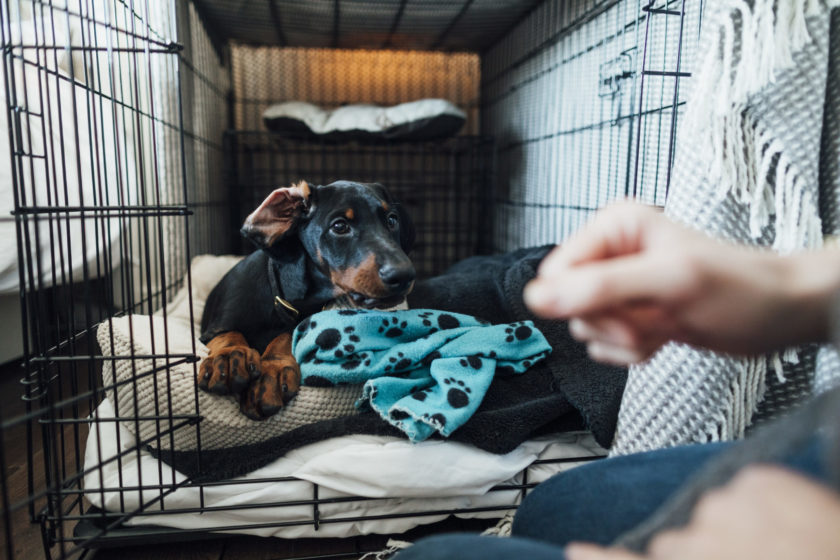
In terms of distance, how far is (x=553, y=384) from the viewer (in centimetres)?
115

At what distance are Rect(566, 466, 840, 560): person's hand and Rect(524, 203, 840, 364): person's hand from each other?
88 millimetres

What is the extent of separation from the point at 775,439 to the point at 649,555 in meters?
0.10

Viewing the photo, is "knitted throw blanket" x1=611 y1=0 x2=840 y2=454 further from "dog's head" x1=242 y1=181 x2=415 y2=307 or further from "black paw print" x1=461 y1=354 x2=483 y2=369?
"dog's head" x1=242 y1=181 x2=415 y2=307

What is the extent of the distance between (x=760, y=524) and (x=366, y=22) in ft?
8.47

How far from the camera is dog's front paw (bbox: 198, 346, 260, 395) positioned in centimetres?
103

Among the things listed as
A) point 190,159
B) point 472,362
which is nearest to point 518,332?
point 472,362

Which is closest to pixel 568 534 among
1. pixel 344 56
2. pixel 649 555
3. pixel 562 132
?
pixel 649 555

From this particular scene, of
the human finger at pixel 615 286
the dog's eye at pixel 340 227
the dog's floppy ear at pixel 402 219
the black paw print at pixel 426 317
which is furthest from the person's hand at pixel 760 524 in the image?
the dog's floppy ear at pixel 402 219

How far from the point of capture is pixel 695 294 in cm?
34

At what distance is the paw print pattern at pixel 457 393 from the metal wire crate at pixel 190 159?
192 millimetres

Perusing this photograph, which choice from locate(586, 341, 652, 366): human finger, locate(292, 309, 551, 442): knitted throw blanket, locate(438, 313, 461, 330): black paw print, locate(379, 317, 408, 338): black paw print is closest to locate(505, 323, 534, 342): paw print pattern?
locate(292, 309, 551, 442): knitted throw blanket

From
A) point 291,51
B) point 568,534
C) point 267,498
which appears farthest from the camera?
point 291,51

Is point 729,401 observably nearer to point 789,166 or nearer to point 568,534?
point 789,166

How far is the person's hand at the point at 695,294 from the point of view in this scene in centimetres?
33
